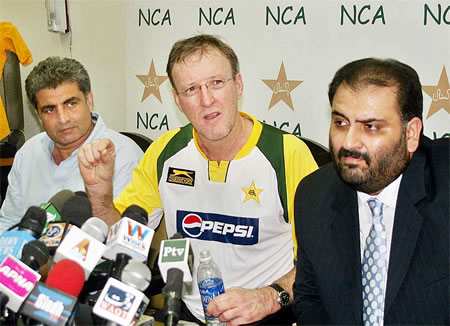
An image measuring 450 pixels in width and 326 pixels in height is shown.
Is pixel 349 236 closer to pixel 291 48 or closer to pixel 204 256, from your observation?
pixel 204 256

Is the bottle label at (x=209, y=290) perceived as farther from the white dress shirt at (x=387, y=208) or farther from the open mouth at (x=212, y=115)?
the open mouth at (x=212, y=115)

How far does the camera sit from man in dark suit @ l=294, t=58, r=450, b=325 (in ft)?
3.93

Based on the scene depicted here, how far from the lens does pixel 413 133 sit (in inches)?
49.2

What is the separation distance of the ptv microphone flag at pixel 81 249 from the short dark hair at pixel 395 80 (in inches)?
26.8

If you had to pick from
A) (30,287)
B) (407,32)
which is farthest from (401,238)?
(407,32)

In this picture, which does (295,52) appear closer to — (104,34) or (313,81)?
Result: (313,81)

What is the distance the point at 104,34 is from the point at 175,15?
348 mm

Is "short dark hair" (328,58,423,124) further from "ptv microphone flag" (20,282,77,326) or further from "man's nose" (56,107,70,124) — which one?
"man's nose" (56,107,70,124)

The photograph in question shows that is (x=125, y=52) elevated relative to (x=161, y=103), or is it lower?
elevated

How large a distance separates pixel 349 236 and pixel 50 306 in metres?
0.79

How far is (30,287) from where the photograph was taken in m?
0.86

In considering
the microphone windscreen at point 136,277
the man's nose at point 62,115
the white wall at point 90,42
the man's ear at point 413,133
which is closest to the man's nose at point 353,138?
the man's ear at point 413,133

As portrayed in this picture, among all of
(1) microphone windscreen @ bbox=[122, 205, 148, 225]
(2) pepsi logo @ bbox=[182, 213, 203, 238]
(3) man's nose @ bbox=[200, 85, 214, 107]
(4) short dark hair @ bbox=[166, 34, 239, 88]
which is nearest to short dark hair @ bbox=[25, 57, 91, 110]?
(4) short dark hair @ bbox=[166, 34, 239, 88]

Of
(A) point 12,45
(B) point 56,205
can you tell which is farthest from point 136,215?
(A) point 12,45
